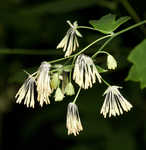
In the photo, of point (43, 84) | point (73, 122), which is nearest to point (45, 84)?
point (43, 84)

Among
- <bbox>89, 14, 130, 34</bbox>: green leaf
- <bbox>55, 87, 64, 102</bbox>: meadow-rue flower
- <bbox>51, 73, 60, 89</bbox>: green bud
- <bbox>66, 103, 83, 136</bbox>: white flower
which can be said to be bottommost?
<bbox>66, 103, 83, 136</bbox>: white flower

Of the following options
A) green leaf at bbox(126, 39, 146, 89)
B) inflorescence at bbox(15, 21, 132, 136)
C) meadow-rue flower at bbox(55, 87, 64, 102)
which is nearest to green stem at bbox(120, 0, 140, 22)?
green leaf at bbox(126, 39, 146, 89)

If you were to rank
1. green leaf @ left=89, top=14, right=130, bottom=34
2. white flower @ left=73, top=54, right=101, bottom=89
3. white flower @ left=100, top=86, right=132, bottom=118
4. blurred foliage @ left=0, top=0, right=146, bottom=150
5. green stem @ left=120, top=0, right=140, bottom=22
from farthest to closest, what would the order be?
blurred foliage @ left=0, top=0, right=146, bottom=150 < green stem @ left=120, top=0, right=140, bottom=22 < green leaf @ left=89, top=14, right=130, bottom=34 < white flower @ left=100, top=86, right=132, bottom=118 < white flower @ left=73, top=54, right=101, bottom=89

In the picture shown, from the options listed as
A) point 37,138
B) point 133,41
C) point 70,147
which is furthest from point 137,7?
point 37,138

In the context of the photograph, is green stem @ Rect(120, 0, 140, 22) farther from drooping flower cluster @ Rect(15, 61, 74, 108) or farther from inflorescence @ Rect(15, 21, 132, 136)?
drooping flower cluster @ Rect(15, 61, 74, 108)

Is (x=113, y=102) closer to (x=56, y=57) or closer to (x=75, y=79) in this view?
(x=75, y=79)

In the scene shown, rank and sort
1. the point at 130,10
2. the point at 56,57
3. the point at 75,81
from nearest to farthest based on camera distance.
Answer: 1. the point at 75,81
2. the point at 130,10
3. the point at 56,57

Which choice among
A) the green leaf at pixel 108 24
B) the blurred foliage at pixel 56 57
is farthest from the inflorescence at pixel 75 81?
the blurred foliage at pixel 56 57

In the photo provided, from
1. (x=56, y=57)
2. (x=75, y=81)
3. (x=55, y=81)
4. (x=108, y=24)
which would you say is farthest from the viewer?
(x=56, y=57)

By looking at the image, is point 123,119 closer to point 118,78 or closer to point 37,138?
point 118,78
